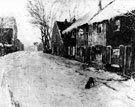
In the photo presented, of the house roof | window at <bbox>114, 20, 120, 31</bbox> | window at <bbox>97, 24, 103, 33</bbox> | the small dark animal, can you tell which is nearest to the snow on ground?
the small dark animal

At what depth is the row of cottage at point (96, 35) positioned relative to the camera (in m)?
21.3

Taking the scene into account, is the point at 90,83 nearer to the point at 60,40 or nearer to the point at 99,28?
the point at 99,28

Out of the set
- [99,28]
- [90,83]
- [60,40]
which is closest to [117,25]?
[99,28]

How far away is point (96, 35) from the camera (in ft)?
90.4

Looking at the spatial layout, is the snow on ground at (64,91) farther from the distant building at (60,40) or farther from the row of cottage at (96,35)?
the distant building at (60,40)

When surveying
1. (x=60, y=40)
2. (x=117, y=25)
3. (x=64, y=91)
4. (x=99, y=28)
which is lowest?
(x=64, y=91)

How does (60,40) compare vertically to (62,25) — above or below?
below

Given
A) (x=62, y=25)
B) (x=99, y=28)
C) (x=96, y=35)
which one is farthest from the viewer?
(x=62, y=25)

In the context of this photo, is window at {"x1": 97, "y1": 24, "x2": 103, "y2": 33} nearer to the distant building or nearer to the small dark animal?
the small dark animal

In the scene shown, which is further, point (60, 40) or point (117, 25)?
point (60, 40)

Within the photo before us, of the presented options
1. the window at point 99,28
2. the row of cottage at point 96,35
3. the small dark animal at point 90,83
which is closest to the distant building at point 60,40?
the row of cottage at point 96,35

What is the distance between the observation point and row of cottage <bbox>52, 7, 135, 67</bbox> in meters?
21.3

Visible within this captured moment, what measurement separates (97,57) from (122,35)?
5928 mm

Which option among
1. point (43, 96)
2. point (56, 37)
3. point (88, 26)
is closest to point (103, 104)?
point (43, 96)
